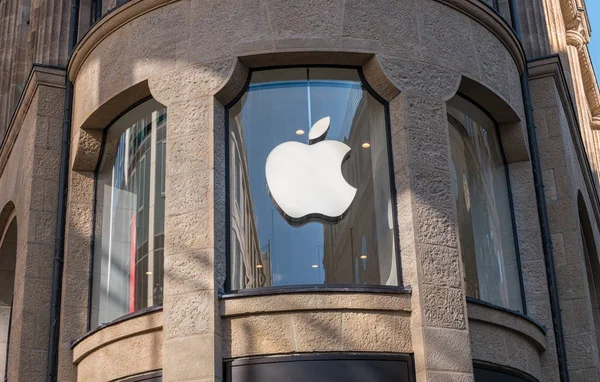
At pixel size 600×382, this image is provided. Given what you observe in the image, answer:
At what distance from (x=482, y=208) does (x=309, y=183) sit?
140 inches

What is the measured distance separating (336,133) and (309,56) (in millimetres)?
1393

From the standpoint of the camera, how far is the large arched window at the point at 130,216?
18.1 meters

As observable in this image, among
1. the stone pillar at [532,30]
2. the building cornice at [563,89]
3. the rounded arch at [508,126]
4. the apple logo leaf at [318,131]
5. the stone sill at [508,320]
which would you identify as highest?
the stone pillar at [532,30]

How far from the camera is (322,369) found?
15.7 m

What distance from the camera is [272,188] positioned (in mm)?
17312

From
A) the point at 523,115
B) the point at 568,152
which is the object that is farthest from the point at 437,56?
the point at 568,152

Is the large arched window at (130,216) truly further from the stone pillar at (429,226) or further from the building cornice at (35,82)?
the stone pillar at (429,226)

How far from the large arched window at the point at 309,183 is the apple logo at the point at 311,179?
2 centimetres

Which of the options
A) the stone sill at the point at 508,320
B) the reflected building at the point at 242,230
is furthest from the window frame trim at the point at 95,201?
the stone sill at the point at 508,320

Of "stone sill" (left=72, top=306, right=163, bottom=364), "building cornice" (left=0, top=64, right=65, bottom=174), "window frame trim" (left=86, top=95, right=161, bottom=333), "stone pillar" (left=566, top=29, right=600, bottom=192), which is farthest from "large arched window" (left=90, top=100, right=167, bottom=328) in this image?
"stone pillar" (left=566, top=29, right=600, bottom=192)

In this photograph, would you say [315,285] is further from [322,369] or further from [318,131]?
[318,131]

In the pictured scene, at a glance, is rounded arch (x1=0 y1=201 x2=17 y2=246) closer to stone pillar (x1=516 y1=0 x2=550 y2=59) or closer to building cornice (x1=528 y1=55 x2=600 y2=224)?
building cornice (x1=528 y1=55 x2=600 y2=224)

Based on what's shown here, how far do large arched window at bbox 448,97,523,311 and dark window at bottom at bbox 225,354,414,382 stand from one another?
8.12 feet

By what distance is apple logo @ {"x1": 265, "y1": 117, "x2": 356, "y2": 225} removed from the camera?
56.2 ft
